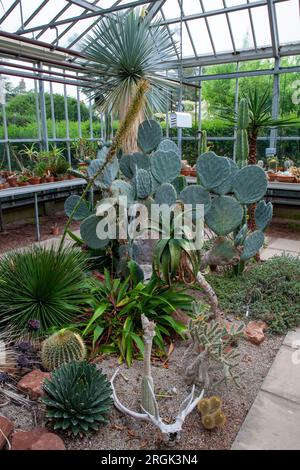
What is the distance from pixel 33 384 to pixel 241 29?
740cm

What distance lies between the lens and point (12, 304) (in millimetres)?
2348

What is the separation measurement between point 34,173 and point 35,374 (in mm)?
4575

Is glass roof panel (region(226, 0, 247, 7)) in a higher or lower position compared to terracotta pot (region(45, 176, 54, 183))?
higher

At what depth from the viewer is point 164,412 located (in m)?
1.75

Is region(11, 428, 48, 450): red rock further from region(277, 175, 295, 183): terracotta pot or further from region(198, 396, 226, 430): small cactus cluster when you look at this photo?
region(277, 175, 295, 183): terracotta pot

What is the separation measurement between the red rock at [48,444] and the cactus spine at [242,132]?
2.90 metres

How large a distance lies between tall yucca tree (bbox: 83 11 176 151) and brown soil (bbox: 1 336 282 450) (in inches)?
93.9

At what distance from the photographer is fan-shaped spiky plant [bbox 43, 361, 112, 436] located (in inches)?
62.1

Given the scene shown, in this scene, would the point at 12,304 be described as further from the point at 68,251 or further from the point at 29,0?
the point at 29,0

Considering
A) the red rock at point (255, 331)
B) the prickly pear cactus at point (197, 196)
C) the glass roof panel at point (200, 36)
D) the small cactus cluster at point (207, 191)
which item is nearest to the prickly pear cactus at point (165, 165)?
the small cactus cluster at point (207, 191)

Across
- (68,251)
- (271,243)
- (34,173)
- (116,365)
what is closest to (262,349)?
(116,365)

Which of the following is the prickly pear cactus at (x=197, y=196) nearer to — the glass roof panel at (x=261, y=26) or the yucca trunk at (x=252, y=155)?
A: the yucca trunk at (x=252, y=155)

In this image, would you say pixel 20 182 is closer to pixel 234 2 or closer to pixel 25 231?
pixel 25 231

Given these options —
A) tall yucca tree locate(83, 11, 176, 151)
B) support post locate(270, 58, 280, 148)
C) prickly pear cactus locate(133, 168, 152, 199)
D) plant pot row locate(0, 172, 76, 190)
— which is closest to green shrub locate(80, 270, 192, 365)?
prickly pear cactus locate(133, 168, 152, 199)
